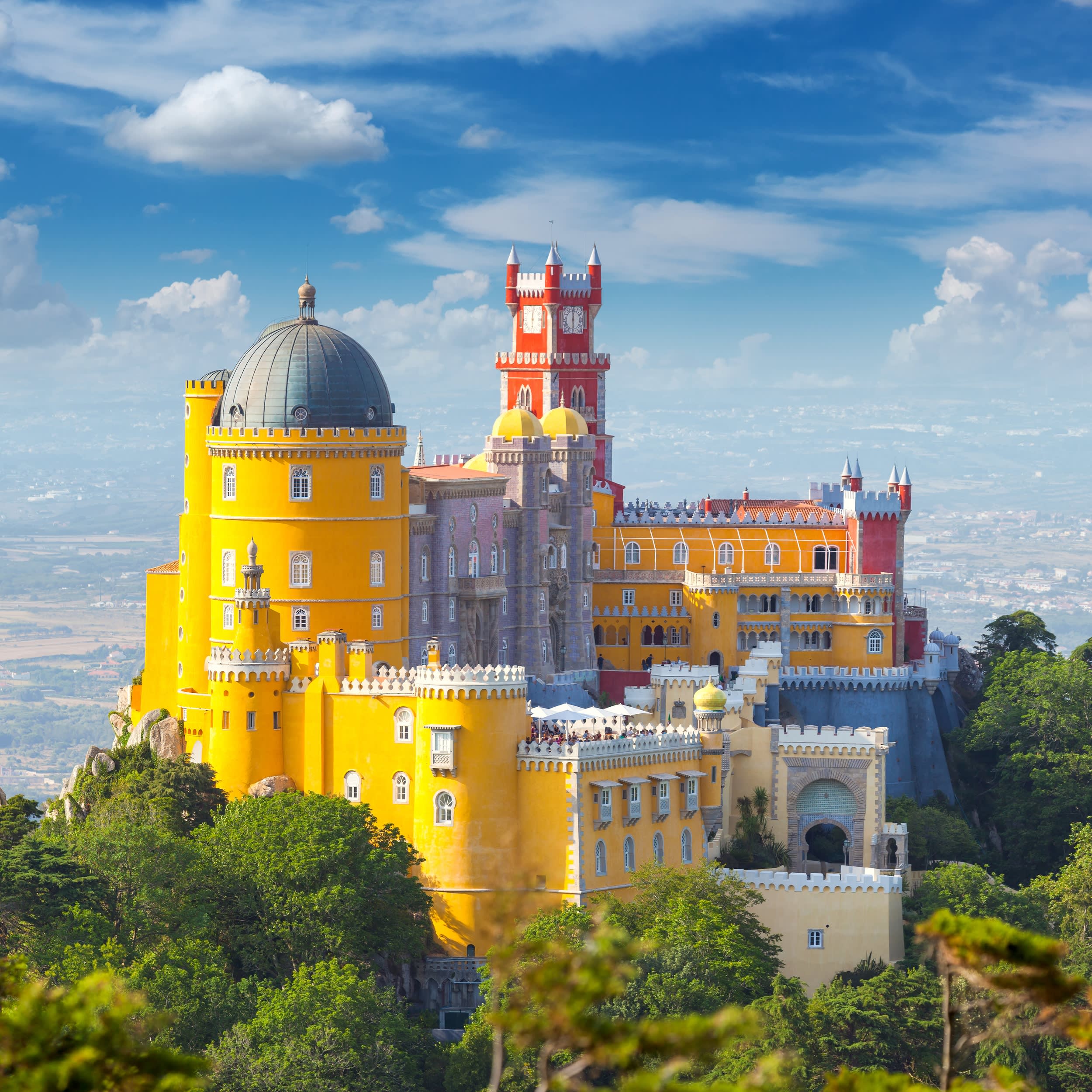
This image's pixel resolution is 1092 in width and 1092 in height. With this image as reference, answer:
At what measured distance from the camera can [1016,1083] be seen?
1496 inches

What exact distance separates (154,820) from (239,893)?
5.96 meters

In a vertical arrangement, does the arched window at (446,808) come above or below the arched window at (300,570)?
below

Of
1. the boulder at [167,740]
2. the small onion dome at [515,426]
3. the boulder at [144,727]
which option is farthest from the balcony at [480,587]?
the boulder at [167,740]

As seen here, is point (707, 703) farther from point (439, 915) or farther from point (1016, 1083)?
point (1016, 1083)

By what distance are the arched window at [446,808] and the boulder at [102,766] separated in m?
18.0

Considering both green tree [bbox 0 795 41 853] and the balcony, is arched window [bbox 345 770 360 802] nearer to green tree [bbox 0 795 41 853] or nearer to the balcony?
green tree [bbox 0 795 41 853]

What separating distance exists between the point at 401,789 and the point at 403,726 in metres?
2.59

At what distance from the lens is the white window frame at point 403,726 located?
91625 millimetres

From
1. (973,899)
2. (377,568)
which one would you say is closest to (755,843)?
(973,899)

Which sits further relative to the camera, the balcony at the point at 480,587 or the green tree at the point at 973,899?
the balcony at the point at 480,587

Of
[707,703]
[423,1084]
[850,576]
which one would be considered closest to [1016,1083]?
[423,1084]

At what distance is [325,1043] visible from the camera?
256 feet

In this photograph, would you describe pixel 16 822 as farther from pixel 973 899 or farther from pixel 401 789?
pixel 973 899

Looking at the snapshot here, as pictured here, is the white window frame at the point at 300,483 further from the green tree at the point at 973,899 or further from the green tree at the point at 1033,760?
the green tree at the point at 1033,760
